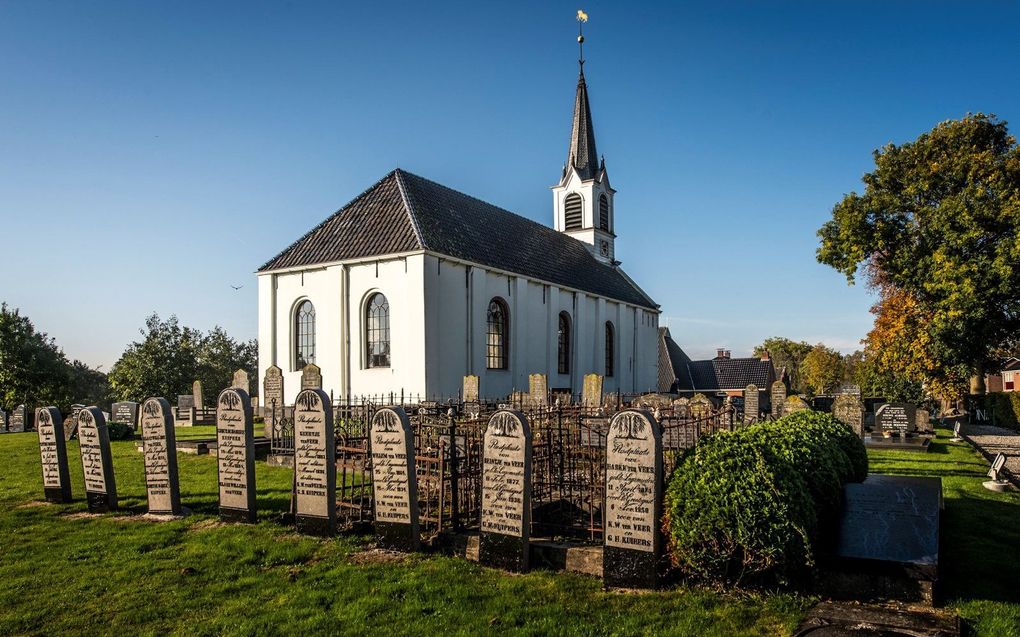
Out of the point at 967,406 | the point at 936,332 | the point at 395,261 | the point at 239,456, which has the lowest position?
the point at 967,406

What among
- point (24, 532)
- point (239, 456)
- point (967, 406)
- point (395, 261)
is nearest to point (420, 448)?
point (239, 456)

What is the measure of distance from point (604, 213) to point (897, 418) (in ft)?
77.1

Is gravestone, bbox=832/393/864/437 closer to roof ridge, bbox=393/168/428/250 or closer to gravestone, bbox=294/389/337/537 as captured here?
gravestone, bbox=294/389/337/537

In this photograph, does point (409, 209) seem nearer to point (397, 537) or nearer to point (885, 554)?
point (397, 537)

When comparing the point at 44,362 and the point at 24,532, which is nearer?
the point at 24,532

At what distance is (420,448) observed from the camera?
959 centimetres

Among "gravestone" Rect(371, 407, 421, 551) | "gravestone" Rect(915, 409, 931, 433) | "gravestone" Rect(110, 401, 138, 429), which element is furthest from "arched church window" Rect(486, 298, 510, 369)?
"gravestone" Rect(371, 407, 421, 551)

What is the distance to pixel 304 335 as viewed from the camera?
26266 mm

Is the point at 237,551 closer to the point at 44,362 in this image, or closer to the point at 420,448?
the point at 420,448

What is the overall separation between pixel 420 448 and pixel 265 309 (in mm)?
19155

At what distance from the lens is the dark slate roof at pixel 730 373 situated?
53188 mm

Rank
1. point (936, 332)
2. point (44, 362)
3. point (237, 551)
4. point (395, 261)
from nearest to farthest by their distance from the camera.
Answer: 1. point (237, 551)
2. point (395, 261)
3. point (936, 332)
4. point (44, 362)

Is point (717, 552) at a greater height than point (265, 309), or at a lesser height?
lesser

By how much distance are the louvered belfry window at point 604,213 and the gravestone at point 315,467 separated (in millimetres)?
34398
